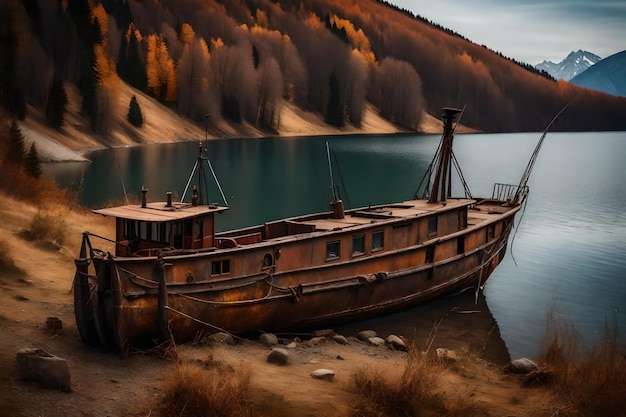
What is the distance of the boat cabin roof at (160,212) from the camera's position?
59.5 ft

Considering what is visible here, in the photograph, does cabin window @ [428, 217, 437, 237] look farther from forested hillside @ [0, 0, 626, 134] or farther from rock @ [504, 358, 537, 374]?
forested hillside @ [0, 0, 626, 134]

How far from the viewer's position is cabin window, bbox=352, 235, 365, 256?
21.9 m

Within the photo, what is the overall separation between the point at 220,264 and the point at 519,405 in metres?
8.31

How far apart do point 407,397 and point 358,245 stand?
9.00 metres

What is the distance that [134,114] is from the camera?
100 meters

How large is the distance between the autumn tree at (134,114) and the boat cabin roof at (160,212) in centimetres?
8351

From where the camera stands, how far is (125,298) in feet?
52.6

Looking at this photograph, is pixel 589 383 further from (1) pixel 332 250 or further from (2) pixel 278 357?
(1) pixel 332 250

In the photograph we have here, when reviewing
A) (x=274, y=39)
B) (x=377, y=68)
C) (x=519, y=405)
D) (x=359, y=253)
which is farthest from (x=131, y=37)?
(x=519, y=405)

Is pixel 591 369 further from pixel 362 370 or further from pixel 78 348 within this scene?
pixel 78 348

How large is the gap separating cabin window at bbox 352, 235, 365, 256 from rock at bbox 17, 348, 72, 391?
11.0m

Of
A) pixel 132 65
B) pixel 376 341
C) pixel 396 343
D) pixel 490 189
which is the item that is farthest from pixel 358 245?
pixel 132 65

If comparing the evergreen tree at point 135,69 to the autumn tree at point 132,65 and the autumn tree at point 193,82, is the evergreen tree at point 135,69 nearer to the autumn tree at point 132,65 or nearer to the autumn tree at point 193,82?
the autumn tree at point 132,65

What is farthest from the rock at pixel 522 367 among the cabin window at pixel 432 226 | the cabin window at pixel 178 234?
the cabin window at pixel 178 234
